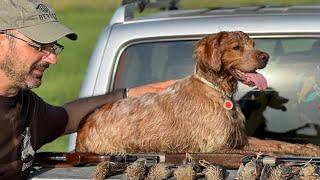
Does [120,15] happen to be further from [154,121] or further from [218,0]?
[218,0]

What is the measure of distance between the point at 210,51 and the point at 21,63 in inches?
57.9

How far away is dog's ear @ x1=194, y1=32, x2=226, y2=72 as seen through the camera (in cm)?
532

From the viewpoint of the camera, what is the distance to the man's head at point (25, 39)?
4134 mm

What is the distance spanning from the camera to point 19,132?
4234 mm

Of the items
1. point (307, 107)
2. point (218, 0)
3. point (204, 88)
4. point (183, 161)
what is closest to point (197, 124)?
point (204, 88)

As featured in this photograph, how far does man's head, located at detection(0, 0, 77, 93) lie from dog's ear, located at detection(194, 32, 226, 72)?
4.02 feet

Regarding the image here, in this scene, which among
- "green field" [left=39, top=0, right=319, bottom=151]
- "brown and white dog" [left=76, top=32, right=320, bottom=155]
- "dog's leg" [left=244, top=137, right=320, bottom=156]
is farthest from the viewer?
"green field" [left=39, top=0, right=319, bottom=151]

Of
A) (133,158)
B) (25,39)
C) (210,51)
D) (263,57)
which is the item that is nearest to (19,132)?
(25,39)

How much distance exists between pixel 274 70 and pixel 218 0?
2346 cm

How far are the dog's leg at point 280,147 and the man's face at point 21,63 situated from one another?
138 centimetres

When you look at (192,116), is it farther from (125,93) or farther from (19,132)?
(19,132)

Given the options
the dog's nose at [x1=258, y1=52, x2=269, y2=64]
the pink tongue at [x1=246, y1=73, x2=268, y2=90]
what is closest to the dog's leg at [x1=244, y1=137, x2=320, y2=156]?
the pink tongue at [x1=246, y1=73, x2=268, y2=90]

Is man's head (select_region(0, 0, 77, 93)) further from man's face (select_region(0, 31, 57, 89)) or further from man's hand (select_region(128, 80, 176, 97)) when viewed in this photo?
man's hand (select_region(128, 80, 176, 97))

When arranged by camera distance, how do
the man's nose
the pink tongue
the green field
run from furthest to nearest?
the green field
the pink tongue
the man's nose
